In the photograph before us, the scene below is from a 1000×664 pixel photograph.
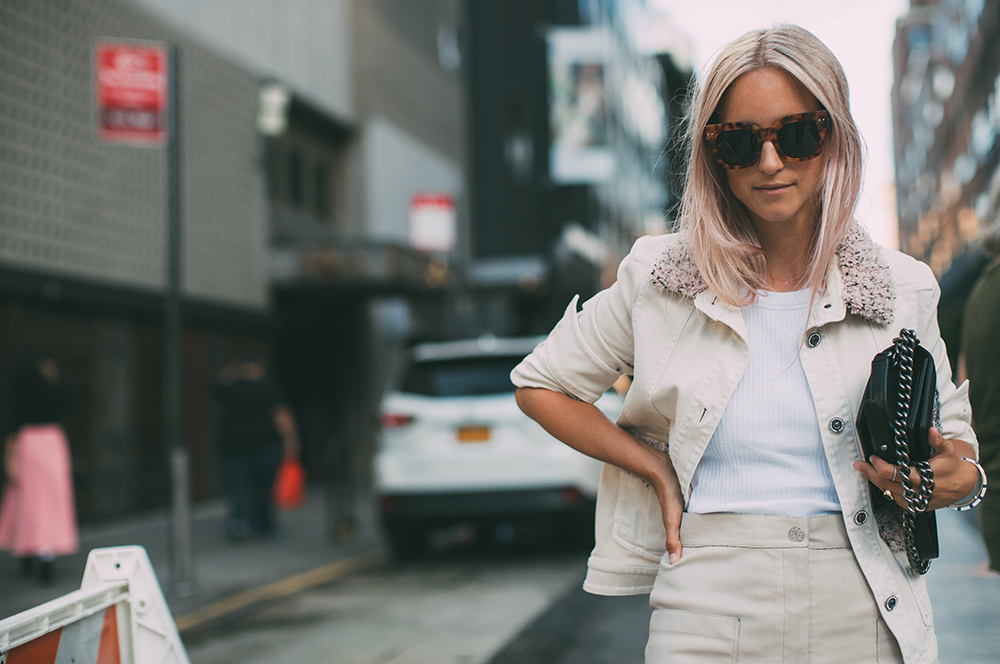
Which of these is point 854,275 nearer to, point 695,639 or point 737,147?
point 737,147

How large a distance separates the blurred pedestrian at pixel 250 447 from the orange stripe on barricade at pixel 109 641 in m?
8.84

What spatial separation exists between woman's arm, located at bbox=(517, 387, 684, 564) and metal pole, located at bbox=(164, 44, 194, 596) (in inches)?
258

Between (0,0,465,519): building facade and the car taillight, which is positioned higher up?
(0,0,465,519): building facade

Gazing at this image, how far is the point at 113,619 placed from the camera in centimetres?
266

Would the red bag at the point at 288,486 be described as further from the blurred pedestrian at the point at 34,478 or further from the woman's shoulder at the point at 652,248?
the woman's shoulder at the point at 652,248

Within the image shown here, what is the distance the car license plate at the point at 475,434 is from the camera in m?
8.81

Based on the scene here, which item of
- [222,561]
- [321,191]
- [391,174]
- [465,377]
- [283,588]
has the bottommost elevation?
[222,561]

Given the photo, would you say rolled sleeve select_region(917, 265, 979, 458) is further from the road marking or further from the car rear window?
the car rear window

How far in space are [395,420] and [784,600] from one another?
743 centimetres

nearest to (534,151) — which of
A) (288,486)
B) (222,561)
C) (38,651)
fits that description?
(288,486)

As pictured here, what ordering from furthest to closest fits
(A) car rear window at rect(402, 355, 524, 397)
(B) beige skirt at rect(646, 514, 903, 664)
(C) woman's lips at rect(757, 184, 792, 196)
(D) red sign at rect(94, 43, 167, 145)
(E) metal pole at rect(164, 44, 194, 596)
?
(A) car rear window at rect(402, 355, 524, 397) → (D) red sign at rect(94, 43, 167, 145) → (E) metal pole at rect(164, 44, 194, 596) → (C) woman's lips at rect(757, 184, 792, 196) → (B) beige skirt at rect(646, 514, 903, 664)

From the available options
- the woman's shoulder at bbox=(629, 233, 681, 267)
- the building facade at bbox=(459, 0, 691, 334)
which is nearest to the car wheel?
the woman's shoulder at bbox=(629, 233, 681, 267)

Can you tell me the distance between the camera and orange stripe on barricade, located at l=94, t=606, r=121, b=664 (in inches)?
103

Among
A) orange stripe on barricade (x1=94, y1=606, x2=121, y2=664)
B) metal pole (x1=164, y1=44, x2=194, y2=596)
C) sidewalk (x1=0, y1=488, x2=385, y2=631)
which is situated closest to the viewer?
orange stripe on barricade (x1=94, y1=606, x2=121, y2=664)
